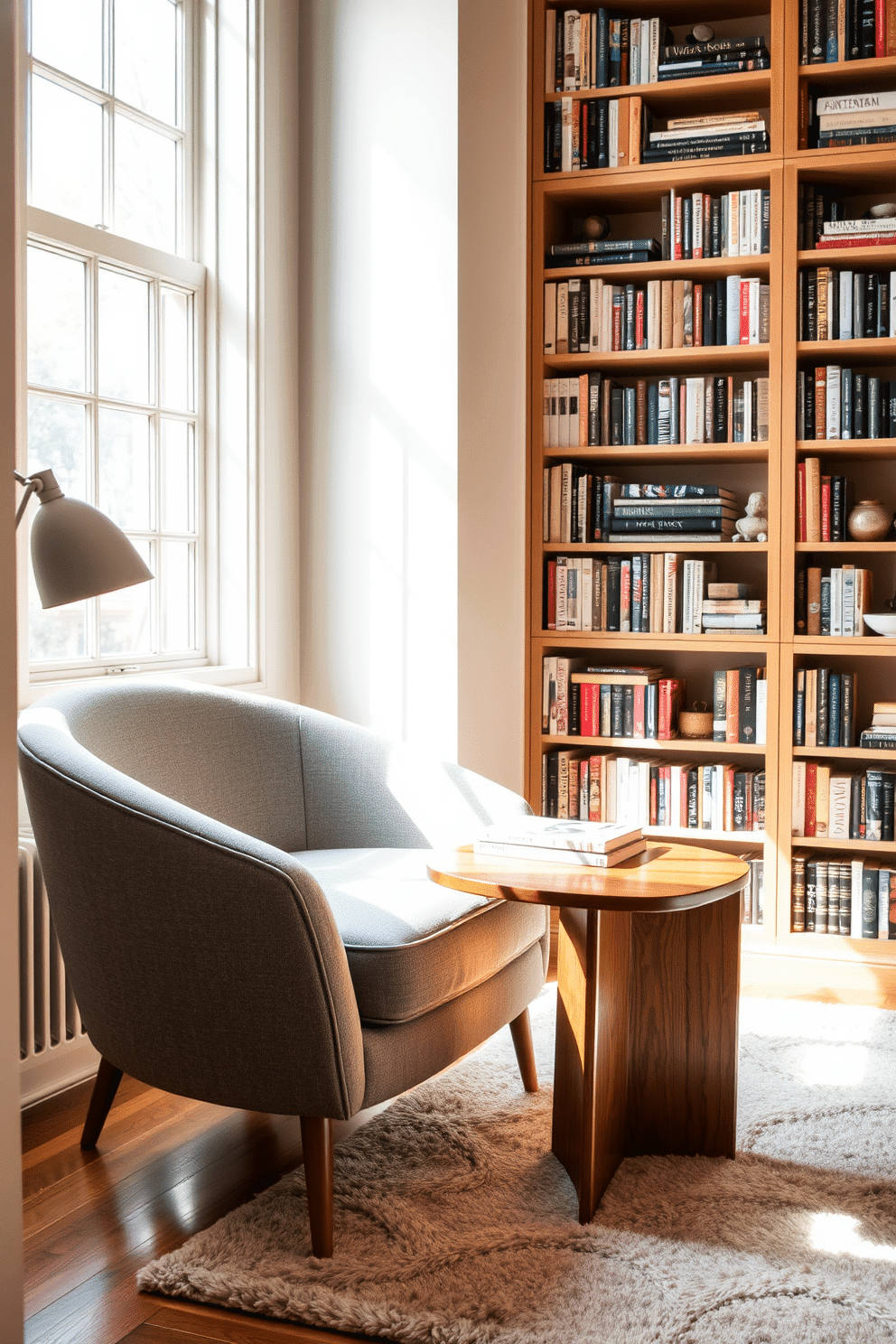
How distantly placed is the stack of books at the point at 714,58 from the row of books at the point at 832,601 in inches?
55.1

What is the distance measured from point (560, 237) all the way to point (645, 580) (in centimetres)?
113

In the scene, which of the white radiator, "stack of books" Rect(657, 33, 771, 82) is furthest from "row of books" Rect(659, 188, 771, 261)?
the white radiator

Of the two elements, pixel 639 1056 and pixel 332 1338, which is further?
pixel 639 1056

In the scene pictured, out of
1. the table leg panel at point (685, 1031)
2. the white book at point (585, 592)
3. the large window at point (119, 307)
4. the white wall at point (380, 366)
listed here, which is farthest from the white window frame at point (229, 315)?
the table leg panel at point (685, 1031)

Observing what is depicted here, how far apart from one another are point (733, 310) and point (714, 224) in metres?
0.26

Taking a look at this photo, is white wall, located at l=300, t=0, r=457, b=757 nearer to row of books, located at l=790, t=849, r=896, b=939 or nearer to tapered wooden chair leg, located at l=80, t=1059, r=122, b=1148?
row of books, located at l=790, t=849, r=896, b=939

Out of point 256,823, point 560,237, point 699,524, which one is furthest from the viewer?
point 560,237

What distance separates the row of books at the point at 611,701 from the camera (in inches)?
145

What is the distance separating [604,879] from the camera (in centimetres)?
207

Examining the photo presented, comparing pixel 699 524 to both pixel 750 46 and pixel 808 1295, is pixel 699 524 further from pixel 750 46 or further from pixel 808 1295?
pixel 808 1295

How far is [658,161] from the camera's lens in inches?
141

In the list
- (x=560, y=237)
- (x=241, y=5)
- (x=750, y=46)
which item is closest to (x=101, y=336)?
(x=241, y=5)

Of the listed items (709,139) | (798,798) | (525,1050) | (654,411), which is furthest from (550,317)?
(525,1050)

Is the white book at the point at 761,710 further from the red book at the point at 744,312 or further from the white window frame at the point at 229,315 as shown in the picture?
the white window frame at the point at 229,315
